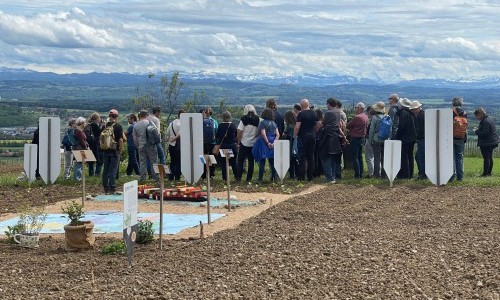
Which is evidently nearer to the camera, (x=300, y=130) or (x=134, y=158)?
(x=300, y=130)

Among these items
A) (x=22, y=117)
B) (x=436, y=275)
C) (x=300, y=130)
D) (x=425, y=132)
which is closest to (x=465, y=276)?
(x=436, y=275)

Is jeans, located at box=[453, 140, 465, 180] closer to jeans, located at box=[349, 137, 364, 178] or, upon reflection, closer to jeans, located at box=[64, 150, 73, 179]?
jeans, located at box=[349, 137, 364, 178]

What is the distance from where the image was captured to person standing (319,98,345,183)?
21.6 metres

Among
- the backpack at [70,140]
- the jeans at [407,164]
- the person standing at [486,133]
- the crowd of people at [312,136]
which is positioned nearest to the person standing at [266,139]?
the crowd of people at [312,136]

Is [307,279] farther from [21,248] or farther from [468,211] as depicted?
[468,211]

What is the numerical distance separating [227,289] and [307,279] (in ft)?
3.22

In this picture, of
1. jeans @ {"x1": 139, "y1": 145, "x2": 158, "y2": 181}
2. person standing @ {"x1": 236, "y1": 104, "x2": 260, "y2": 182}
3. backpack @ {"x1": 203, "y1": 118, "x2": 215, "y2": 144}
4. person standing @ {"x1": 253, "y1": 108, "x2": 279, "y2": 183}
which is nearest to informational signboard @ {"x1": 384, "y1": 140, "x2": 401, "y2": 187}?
person standing @ {"x1": 253, "y1": 108, "x2": 279, "y2": 183}

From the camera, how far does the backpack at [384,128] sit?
21.7m

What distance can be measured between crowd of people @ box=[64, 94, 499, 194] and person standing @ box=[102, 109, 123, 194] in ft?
4.94

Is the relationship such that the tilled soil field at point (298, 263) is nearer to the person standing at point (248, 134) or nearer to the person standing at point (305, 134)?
the person standing at point (305, 134)

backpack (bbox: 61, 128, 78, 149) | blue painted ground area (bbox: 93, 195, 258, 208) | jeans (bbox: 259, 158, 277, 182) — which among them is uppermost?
backpack (bbox: 61, 128, 78, 149)

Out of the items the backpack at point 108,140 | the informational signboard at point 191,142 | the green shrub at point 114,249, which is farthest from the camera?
the informational signboard at point 191,142

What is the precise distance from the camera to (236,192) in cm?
2011

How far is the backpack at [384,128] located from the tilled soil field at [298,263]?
5684 mm
